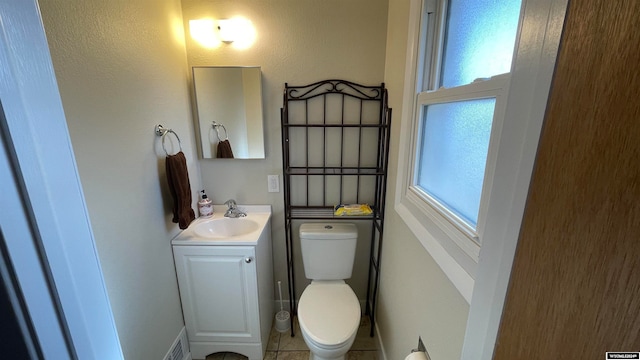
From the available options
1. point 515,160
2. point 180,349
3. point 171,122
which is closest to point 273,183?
point 171,122

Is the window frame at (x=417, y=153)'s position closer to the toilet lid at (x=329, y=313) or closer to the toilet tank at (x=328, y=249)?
the toilet tank at (x=328, y=249)

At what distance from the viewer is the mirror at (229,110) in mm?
1635

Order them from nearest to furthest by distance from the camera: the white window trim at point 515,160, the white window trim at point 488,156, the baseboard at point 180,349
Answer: the white window trim at point 515,160
the white window trim at point 488,156
the baseboard at point 180,349

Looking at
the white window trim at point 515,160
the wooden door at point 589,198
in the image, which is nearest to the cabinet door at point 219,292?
the white window trim at point 515,160

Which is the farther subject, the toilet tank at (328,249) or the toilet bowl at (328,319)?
the toilet tank at (328,249)

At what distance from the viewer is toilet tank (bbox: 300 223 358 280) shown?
1720 mm

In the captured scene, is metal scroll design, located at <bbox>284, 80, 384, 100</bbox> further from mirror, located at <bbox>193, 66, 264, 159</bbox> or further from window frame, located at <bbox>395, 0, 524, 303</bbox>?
window frame, located at <bbox>395, 0, 524, 303</bbox>

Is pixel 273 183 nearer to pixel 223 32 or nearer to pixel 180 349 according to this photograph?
pixel 223 32

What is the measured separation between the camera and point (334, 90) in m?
1.66

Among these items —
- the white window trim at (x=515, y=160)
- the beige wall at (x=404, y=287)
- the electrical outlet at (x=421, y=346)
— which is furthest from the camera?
the electrical outlet at (x=421, y=346)

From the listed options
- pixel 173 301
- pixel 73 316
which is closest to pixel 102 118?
pixel 73 316

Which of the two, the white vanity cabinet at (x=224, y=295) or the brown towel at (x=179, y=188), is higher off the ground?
the brown towel at (x=179, y=188)

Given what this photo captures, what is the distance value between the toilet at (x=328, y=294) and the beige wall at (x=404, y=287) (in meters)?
0.24

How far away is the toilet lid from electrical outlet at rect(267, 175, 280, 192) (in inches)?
29.0
